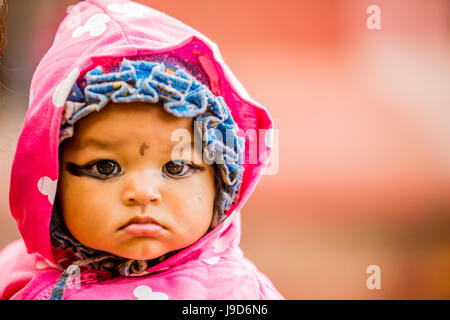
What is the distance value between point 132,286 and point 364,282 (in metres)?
0.41

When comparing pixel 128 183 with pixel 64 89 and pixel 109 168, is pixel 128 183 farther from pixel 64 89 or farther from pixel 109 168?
pixel 64 89

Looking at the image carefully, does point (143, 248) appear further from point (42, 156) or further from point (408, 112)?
point (408, 112)

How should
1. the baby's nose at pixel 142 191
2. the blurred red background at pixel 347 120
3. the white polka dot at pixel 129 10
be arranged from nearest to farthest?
the baby's nose at pixel 142 191 → the white polka dot at pixel 129 10 → the blurred red background at pixel 347 120

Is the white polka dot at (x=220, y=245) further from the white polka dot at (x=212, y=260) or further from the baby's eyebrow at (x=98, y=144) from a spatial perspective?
the baby's eyebrow at (x=98, y=144)

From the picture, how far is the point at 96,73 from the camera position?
2.34 feet

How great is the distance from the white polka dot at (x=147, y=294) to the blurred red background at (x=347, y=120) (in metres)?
0.32

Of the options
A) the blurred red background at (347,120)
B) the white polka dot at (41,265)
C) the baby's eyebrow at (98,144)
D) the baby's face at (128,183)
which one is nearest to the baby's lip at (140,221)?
the baby's face at (128,183)

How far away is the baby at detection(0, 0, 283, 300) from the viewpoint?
0.70 metres

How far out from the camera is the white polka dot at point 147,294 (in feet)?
2.47

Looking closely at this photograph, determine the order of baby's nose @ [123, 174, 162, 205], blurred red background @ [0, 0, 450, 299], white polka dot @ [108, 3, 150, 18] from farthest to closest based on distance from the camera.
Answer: blurred red background @ [0, 0, 450, 299], white polka dot @ [108, 3, 150, 18], baby's nose @ [123, 174, 162, 205]

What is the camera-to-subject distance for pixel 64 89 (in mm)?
709

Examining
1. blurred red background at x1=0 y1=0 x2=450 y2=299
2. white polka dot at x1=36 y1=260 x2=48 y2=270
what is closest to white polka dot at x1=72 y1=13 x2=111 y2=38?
blurred red background at x1=0 y1=0 x2=450 y2=299

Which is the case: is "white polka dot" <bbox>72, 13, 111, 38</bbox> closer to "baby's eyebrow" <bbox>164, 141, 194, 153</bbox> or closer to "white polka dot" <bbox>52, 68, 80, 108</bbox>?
"white polka dot" <bbox>52, 68, 80, 108</bbox>

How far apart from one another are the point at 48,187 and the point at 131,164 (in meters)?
0.13
